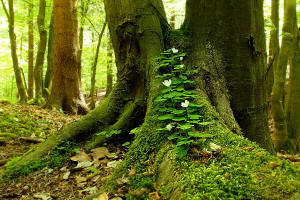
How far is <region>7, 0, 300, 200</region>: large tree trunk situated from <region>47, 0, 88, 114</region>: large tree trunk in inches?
158

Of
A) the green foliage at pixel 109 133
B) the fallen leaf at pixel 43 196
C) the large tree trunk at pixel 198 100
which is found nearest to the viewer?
the large tree trunk at pixel 198 100

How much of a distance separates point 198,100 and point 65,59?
593 cm

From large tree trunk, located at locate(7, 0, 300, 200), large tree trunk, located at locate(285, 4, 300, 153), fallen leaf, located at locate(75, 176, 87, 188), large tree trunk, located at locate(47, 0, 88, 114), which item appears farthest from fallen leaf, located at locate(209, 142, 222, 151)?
large tree trunk, located at locate(285, 4, 300, 153)

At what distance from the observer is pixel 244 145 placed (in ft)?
5.63

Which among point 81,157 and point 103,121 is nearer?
point 81,157

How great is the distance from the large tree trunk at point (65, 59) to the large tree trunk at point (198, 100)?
4.01 metres

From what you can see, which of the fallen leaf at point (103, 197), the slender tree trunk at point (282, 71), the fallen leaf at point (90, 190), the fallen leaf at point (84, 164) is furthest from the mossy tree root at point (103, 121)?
the slender tree trunk at point (282, 71)

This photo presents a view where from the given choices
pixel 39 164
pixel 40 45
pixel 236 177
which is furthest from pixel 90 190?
pixel 40 45

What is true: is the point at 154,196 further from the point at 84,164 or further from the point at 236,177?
the point at 84,164

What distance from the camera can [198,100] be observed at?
87.6 inches

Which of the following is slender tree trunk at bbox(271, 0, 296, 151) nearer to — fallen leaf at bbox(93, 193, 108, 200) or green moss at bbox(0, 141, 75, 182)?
green moss at bbox(0, 141, 75, 182)

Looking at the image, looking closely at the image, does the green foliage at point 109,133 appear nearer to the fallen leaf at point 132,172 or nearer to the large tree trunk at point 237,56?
the fallen leaf at point 132,172

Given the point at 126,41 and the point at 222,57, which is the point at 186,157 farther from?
the point at 126,41

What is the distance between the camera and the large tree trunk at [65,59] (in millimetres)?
6871
